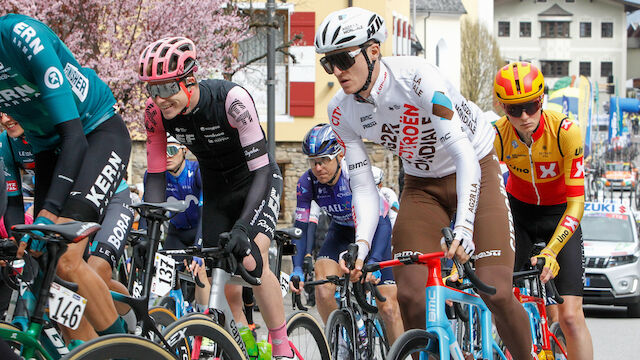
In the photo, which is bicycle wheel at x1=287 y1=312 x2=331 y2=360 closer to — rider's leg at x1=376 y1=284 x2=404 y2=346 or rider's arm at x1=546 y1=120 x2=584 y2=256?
rider's leg at x1=376 y1=284 x2=404 y2=346

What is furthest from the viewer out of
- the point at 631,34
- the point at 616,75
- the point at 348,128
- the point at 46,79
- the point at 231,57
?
the point at 631,34

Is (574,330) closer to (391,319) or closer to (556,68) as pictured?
(391,319)

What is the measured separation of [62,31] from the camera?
1380cm

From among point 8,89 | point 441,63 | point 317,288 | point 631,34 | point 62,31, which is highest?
point 631,34

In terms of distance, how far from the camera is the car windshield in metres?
16.2

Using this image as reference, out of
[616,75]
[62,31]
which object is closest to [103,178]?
[62,31]

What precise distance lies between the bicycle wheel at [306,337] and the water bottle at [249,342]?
593 mm

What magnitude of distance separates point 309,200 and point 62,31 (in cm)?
715

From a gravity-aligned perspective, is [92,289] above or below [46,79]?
below

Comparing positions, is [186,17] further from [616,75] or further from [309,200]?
[616,75]

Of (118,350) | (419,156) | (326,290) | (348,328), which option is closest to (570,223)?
(419,156)

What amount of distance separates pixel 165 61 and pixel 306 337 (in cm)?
229

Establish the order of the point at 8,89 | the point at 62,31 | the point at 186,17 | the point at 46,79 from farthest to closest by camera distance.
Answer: the point at 186,17 → the point at 62,31 → the point at 8,89 → the point at 46,79

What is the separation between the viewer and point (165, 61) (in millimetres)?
5008
